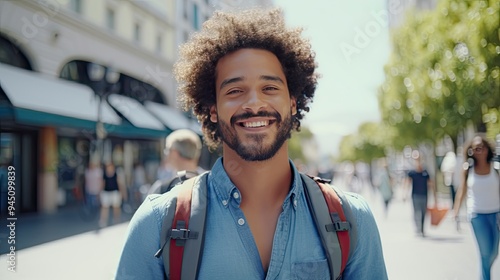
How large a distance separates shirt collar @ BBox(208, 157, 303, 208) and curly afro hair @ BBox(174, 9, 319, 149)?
0.43 meters

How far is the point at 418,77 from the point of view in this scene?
20344 millimetres

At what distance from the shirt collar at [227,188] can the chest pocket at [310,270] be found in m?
0.22

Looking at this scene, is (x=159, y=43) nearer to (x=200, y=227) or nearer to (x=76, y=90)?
(x=76, y=90)

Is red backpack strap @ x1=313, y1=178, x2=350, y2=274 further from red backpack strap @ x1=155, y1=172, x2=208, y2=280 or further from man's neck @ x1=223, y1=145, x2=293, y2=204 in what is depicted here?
red backpack strap @ x1=155, y1=172, x2=208, y2=280

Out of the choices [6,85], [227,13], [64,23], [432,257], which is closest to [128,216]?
[6,85]

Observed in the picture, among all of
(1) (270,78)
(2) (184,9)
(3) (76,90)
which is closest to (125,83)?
(2) (184,9)

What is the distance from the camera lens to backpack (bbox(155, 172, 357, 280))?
1.53 m

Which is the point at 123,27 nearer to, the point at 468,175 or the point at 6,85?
the point at 6,85

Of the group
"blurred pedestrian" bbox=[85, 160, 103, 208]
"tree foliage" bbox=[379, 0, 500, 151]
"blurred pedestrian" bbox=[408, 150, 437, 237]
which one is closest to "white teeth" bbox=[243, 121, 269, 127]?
"tree foliage" bbox=[379, 0, 500, 151]

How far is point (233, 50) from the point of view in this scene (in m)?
1.96

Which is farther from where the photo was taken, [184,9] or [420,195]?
[184,9]

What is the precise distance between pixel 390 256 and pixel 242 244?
238 inches

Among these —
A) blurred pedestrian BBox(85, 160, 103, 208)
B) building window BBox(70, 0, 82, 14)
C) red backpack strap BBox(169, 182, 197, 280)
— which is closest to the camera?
red backpack strap BBox(169, 182, 197, 280)

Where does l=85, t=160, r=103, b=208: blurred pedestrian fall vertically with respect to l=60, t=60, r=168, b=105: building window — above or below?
below
